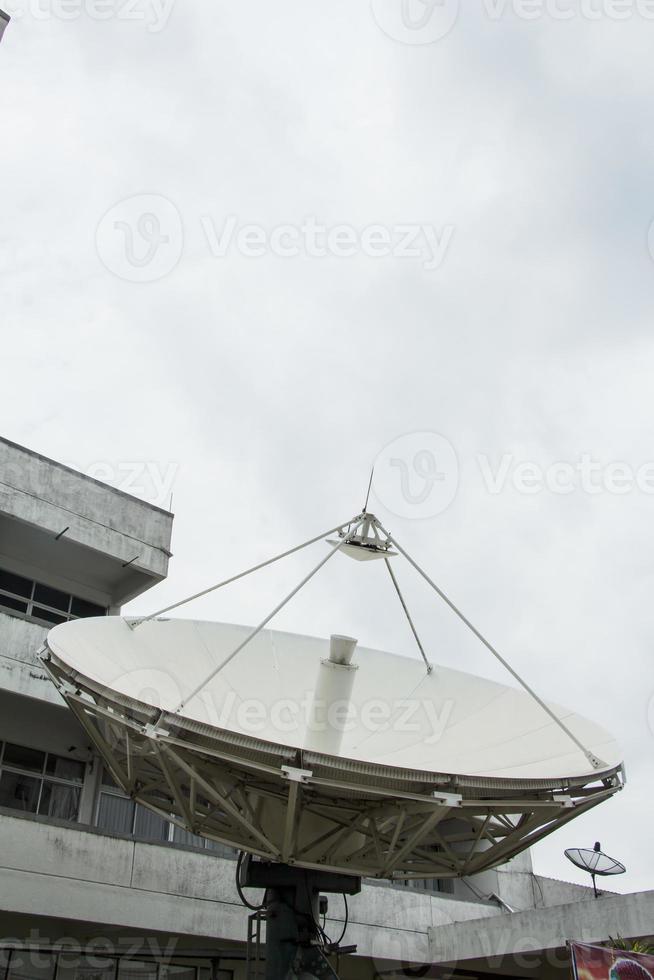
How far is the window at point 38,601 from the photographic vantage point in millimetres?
24766

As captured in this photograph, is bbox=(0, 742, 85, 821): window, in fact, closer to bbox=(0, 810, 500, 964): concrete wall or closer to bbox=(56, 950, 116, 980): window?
bbox=(0, 810, 500, 964): concrete wall

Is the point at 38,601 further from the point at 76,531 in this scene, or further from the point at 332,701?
the point at 332,701

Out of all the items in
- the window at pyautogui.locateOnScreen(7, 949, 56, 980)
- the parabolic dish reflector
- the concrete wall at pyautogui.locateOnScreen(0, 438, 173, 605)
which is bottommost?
the window at pyautogui.locateOnScreen(7, 949, 56, 980)

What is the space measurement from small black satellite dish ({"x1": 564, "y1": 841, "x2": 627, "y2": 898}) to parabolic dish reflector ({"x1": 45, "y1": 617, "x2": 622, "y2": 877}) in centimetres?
726

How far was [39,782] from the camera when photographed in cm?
2341

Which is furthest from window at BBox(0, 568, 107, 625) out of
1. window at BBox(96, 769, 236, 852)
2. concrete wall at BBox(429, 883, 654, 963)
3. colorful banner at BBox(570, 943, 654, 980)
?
colorful banner at BBox(570, 943, 654, 980)

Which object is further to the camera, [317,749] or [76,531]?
[76,531]

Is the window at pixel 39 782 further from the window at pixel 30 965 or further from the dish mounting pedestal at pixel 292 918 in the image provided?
the dish mounting pedestal at pixel 292 918

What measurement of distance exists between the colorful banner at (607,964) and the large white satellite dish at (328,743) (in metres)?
2.53

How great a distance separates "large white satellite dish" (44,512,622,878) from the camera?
13.9 m

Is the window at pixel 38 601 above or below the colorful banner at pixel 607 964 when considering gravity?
above

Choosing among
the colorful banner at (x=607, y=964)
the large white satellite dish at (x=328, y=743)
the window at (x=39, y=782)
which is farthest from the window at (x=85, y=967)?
the colorful banner at (x=607, y=964)

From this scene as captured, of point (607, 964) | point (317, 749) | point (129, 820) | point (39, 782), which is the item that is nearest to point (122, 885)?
point (129, 820)

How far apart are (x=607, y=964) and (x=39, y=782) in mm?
13232
